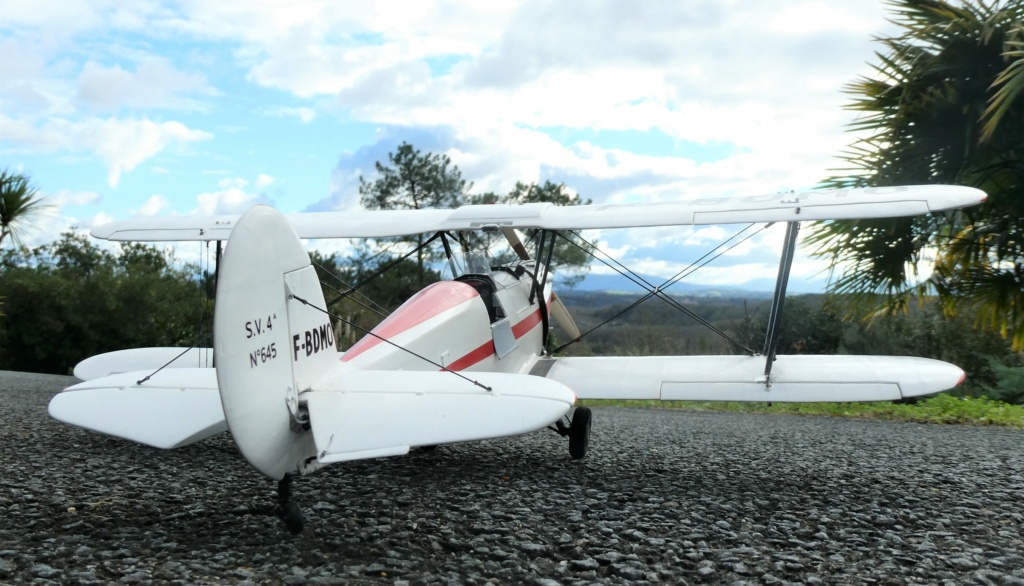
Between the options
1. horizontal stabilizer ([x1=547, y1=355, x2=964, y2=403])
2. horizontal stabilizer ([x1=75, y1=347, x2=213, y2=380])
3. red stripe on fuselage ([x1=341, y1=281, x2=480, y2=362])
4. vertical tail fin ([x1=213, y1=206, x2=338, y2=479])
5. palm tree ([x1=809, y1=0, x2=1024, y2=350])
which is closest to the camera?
vertical tail fin ([x1=213, y1=206, x2=338, y2=479])

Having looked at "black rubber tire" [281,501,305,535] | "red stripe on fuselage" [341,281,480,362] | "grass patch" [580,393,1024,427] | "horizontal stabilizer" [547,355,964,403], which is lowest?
"grass patch" [580,393,1024,427]

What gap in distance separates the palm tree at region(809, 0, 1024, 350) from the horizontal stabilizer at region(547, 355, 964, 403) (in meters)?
5.49

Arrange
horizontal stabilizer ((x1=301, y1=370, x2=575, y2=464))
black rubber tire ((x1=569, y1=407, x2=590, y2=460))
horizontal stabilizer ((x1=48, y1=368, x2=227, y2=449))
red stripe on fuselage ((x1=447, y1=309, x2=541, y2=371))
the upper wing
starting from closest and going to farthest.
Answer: horizontal stabilizer ((x1=301, y1=370, x2=575, y2=464)) → horizontal stabilizer ((x1=48, y1=368, x2=227, y2=449)) → red stripe on fuselage ((x1=447, y1=309, x2=541, y2=371)) → the upper wing → black rubber tire ((x1=569, y1=407, x2=590, y2=460))

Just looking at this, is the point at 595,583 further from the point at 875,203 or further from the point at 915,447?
the point at 915,447

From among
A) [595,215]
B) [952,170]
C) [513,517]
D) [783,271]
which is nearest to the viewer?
[513,517]

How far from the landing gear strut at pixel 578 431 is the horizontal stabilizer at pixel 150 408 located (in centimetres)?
307

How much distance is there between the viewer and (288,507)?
162 inches

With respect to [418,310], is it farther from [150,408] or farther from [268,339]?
[150,408]

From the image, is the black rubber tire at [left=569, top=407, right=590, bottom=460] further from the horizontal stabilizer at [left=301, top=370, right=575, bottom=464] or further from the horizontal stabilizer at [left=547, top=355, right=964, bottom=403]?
the horizontal stabilizer at [left=301, top=370, right=575, bottom=464]

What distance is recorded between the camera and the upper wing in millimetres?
6336

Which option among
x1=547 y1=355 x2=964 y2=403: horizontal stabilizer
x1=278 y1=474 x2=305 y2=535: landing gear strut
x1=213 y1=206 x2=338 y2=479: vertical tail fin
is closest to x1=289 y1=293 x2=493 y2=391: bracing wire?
x1=213 y1=206 x2=338 y2=479: vertical tail fin

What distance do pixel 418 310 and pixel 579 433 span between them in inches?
72.5

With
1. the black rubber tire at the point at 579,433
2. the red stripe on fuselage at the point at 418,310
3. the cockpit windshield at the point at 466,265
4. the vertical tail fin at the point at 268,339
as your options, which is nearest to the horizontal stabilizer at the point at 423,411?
the vertical tail fin at the point at 268,339

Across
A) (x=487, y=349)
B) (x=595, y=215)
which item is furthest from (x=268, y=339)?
(x=595, y=215)
